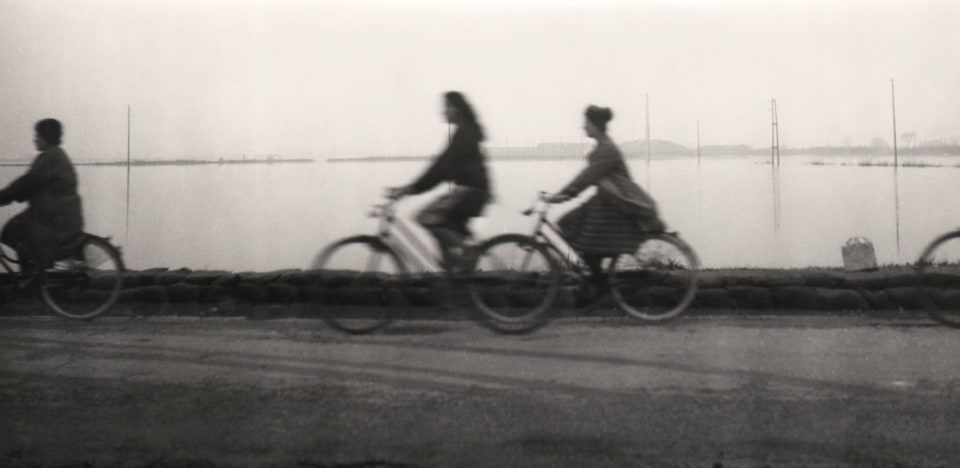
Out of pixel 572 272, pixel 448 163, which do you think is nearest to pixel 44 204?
pixel 448 163

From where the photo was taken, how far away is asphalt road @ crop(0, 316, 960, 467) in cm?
379

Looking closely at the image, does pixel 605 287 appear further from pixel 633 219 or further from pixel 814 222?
pixel 814 222

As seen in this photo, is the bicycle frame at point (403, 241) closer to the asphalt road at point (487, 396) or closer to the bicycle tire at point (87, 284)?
the asphalt road at point (487, 396)

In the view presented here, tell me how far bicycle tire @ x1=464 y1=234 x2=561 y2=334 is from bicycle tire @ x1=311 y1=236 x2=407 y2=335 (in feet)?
1.86

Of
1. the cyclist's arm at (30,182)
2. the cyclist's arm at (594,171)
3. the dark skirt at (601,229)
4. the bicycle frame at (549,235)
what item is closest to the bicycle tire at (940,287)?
the dark skirt at (601,229)

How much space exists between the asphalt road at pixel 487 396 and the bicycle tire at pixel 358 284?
0.16 meters

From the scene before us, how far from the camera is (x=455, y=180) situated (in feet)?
20.6

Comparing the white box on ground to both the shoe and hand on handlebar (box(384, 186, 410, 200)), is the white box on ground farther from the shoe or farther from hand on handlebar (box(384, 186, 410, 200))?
the shoe

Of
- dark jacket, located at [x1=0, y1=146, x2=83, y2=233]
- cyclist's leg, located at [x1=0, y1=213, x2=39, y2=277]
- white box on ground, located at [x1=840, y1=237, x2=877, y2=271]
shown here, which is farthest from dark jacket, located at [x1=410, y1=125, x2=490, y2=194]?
white box on ground, located at [x1=840, y1=237, x2=877, y2=271]

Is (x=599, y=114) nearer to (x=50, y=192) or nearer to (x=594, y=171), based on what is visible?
(x=594, y=171)

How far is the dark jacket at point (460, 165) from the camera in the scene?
20.5 ft

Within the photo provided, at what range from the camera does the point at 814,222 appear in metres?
18.9

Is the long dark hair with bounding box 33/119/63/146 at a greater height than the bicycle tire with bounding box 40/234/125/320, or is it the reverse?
the long dark hair with bounding box 33/119/63/146

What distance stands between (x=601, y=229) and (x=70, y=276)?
4074 mm
